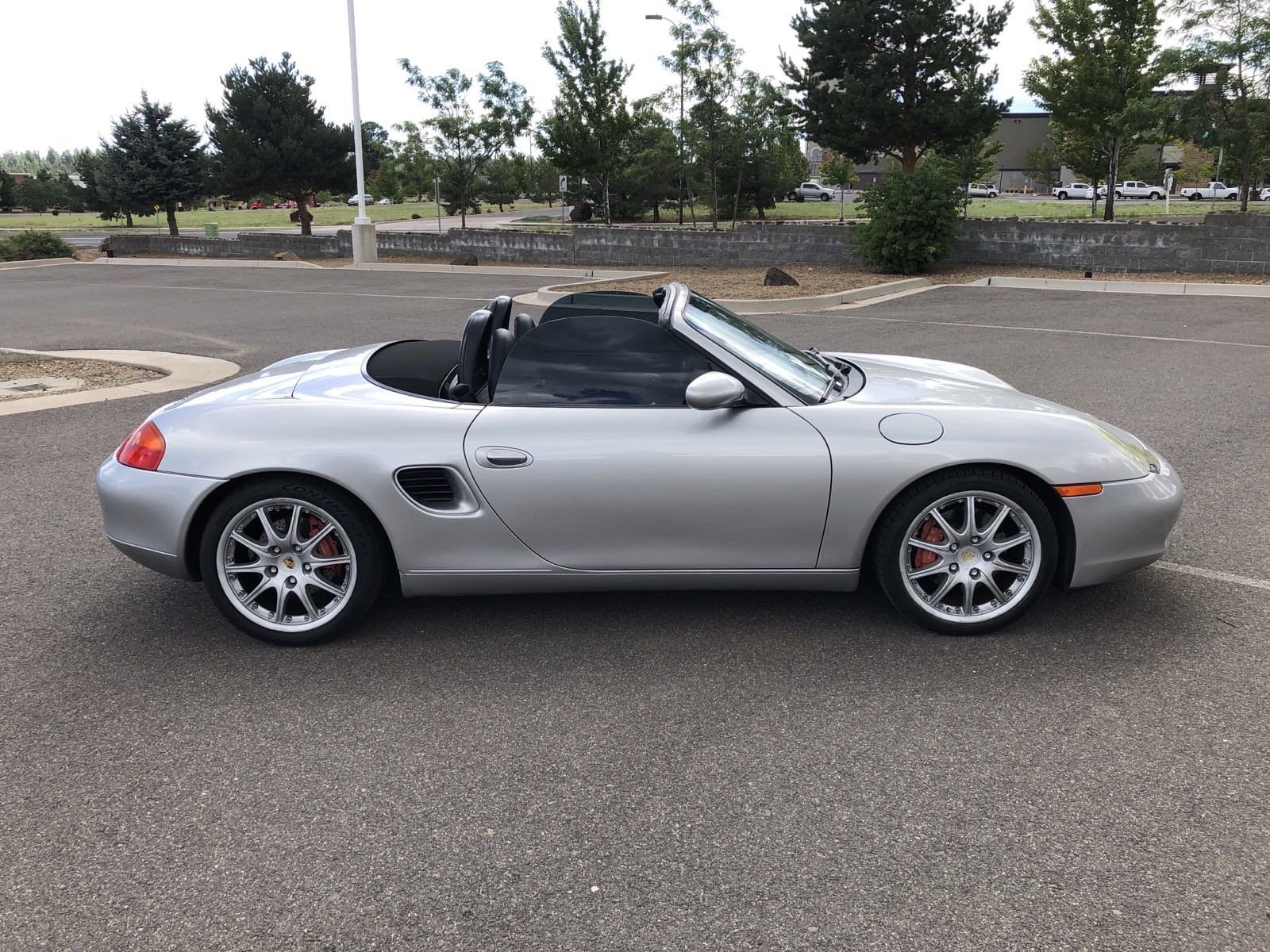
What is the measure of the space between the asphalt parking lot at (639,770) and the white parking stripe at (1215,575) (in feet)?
0.12

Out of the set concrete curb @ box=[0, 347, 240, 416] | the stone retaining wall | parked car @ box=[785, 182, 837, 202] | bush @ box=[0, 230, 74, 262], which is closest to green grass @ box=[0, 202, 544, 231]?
bush @ box=[0, 230, 74, 262]

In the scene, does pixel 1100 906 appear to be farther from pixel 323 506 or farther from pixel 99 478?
pixel 99 478

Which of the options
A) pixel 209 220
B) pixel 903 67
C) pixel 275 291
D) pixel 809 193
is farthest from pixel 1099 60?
pixel 209 220

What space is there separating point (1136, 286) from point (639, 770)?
18252mm

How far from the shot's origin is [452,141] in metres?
35.9

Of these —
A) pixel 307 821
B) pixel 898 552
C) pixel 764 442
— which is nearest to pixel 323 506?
pixel 307 821

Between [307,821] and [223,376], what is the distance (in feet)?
28.4

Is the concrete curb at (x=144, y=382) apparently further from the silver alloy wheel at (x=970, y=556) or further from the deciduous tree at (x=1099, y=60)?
the deciduous tree at (x=1099, y=60)

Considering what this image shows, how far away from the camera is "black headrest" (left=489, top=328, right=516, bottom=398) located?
4.14m

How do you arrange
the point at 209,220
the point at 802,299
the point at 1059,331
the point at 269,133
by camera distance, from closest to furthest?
the point at 1059,331 < the point at 802,299 < the point at 269,133 < the point at 209,220

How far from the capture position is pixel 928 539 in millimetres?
4012

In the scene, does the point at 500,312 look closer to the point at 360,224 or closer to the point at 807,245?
the point at 807,245

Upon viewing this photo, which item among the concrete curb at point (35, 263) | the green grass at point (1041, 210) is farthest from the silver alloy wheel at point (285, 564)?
the green grass at point (1041, 210)

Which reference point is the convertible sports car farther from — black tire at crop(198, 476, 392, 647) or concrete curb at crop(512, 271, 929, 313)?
concrete curb at crop(512, 271, 929, 313)
